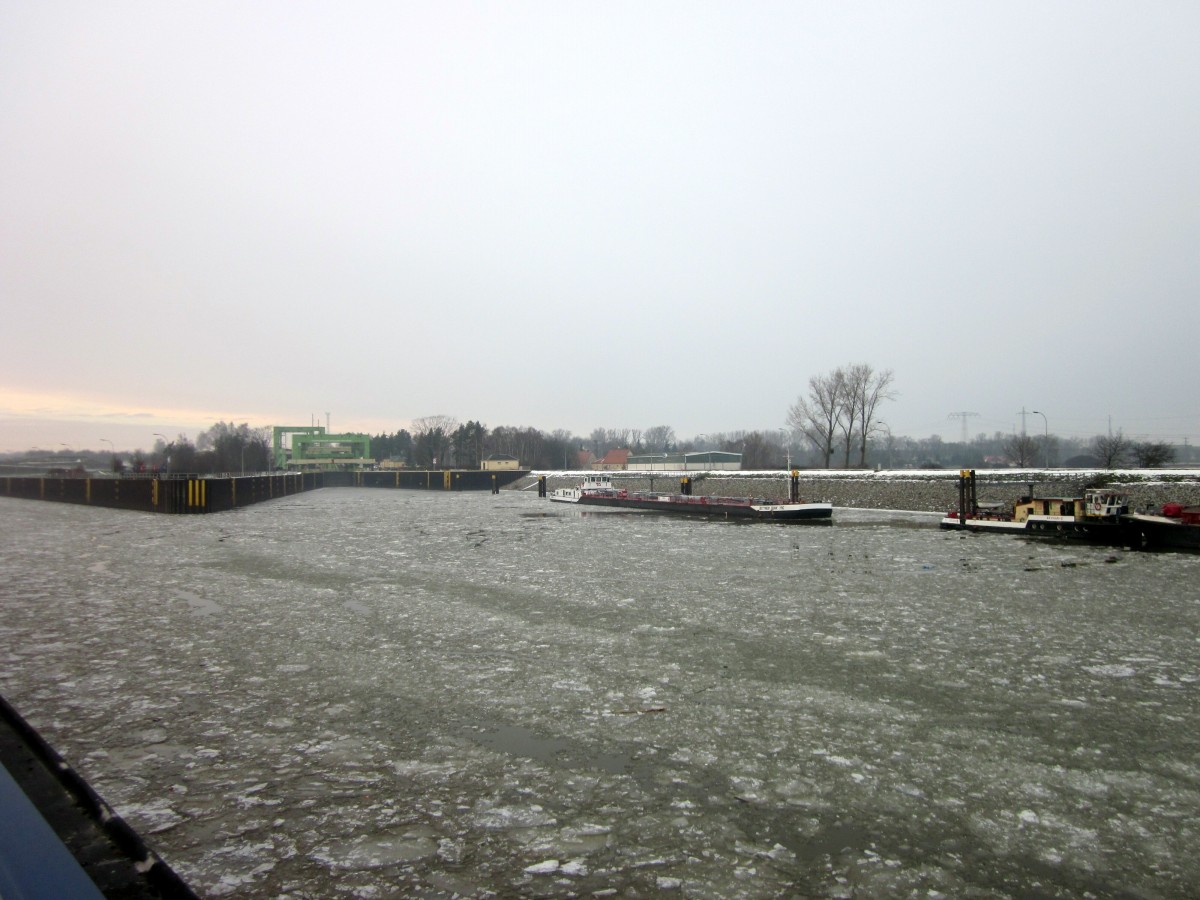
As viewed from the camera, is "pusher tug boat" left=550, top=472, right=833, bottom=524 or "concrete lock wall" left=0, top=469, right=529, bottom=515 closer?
"pusher tug boat" left=550, top=472, right=833, bottom=524

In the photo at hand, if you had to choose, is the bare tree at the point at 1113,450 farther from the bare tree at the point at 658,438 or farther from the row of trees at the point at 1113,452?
the bare tree at the point at 658,438

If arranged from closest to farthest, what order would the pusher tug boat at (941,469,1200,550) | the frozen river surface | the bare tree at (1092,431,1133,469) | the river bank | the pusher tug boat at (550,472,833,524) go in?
the frozen river surface → the pusher tug boat at (941,469,1200,550) → the river bank → the pusher tug boat at (550,472,833,524) → the bare tree at (1092,431,1133,469)

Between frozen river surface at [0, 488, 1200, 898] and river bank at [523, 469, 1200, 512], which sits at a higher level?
river bank at [523, 469, 1200, 512]

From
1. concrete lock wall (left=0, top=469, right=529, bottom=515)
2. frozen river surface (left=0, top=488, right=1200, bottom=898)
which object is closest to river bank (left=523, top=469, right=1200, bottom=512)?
frozen river surface (left=0, top=488, right=1200, bottom=898)

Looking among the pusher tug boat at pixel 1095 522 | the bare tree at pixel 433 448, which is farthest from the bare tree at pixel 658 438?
the pusher tug boat at pixel 1095 522

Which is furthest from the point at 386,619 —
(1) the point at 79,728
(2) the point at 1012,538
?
(2) the point at 1012,538

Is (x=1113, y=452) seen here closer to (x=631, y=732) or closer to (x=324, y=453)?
(x=631, y=732)

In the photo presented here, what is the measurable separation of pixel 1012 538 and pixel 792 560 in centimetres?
1195

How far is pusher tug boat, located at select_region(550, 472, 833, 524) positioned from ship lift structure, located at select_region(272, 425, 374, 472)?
6400 cm

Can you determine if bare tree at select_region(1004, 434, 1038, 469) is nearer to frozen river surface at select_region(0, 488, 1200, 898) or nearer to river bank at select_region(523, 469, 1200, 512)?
river bank at select_region(523, 469, 1200, 512)

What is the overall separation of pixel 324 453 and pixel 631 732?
11359 centimetres

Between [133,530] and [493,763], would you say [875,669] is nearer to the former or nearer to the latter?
[493,763]

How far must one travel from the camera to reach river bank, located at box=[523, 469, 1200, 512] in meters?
33.5

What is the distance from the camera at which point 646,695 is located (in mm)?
7098
